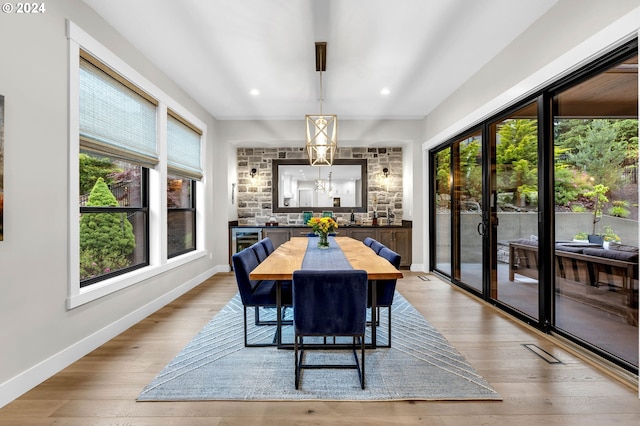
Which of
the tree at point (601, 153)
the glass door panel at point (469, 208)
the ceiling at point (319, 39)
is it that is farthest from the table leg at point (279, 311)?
the glass door panel at point (469, 208)

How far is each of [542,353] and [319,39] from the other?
3420 millimetres

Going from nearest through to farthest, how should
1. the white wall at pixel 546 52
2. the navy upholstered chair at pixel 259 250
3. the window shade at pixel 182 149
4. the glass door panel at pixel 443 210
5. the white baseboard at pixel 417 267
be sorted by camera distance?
the white wall at pixel 546 52
the navy upholstered chair at pixel 259 250
the window shade at pixel 182 149
the glass door panel at pixel 443 210
the white baseboard at pixel 417 267

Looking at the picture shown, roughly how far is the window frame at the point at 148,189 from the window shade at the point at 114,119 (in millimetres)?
110

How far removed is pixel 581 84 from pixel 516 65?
74 centimetres

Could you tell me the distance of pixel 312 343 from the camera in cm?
269

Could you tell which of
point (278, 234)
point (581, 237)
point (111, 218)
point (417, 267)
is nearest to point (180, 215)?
point (111, 218)

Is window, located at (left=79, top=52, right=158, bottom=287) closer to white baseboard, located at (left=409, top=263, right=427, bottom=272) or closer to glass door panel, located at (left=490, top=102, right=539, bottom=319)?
glass door panel, located at (left=490, top=102, right=539, bottom=319)

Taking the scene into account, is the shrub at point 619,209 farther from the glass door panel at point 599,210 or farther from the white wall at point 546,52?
the white wall at point 546,52

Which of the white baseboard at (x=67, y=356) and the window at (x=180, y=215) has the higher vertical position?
the window at (x=180, y=215)

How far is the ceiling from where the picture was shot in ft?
8.44

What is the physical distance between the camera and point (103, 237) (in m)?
3.19

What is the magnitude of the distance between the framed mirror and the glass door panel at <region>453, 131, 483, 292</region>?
2.07m

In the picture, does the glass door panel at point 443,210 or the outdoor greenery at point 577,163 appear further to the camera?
the glass door panel at point 443,210

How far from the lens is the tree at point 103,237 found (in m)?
2.99
